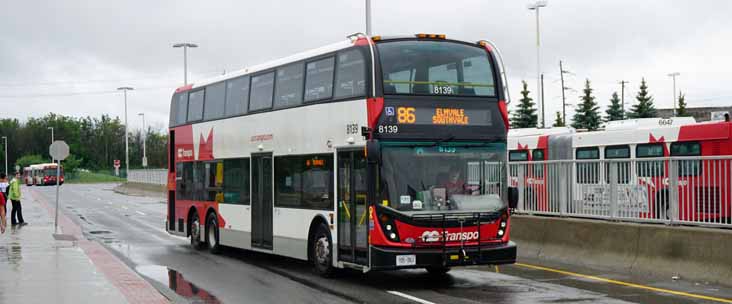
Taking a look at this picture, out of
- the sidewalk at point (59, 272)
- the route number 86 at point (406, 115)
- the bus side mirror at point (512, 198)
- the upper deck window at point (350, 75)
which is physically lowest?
the sidewalk at point (59, 272)

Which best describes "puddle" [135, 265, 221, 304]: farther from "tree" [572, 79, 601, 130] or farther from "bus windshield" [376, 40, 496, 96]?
"tree" [572, 79, 601, 130]

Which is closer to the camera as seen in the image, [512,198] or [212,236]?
[512,198]

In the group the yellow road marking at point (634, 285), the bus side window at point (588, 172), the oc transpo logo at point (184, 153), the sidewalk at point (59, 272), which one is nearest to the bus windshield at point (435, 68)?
the yellow road marking at point (634, 285)

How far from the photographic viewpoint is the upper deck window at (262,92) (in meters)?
17.6

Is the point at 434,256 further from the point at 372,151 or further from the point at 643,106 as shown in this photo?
the point at 643,106

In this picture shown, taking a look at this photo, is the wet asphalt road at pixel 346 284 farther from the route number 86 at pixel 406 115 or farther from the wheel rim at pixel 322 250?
the route number 86 at pixel 406 115

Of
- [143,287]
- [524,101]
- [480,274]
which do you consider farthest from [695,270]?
[524,101]

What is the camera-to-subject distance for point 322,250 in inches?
602

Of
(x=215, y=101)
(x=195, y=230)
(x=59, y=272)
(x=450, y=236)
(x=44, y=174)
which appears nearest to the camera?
(x=450, y=236)

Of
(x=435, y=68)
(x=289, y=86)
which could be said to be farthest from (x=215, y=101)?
(x=435, y=68)

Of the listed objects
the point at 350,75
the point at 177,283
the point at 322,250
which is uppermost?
the point at 350,75

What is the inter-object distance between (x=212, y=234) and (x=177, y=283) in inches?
228

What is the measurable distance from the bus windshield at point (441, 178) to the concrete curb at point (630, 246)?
279 centimetres

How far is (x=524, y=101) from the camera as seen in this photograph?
6738 centimetres
